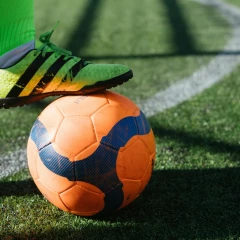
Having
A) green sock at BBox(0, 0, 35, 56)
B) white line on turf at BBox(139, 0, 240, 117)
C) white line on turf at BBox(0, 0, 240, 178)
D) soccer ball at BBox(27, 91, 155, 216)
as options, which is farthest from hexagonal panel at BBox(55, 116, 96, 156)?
white line on turf at BBox(139, 0, 240, 117)

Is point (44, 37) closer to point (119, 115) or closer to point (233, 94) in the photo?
point (119, 115)

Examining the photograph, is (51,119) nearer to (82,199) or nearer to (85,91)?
(85,91)

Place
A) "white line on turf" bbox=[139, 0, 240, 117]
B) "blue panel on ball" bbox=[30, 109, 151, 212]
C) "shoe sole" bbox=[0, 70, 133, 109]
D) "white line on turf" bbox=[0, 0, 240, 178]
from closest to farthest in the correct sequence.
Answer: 1. "blue panel on ball" bbox=[30, 109, 151, 212]
2. "shoe sole" bbox=[0, 70, 133, 109]
3. "white line on turf" bbox=[0, 0, 240, 178]
4. "white line on turf" bbox=[139, 0, 240, 117]

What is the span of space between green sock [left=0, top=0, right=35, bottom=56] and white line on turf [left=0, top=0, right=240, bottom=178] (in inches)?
28.6

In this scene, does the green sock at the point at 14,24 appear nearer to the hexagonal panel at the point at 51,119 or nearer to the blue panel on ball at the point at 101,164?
the hexagonal panel at the point at 51,119

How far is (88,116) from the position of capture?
2252mm

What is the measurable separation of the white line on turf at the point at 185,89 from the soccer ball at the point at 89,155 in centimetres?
59

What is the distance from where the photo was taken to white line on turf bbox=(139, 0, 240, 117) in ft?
12.4

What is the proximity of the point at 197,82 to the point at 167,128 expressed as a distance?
1059 mm

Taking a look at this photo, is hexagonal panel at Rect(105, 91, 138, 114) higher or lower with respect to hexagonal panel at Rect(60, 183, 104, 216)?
higher

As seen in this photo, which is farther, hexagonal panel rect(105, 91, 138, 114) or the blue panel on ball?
hexagonal panel rect(105, 91, 138, 114)

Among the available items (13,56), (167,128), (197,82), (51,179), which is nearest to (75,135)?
(51,179)

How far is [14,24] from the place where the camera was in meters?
2.45

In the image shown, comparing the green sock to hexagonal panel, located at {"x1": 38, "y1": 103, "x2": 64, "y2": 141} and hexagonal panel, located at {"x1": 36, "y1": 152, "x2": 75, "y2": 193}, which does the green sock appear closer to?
hexagonal panel, located at {"x1": 38, "y1": 103, "x2": 64, "y2": 141}
